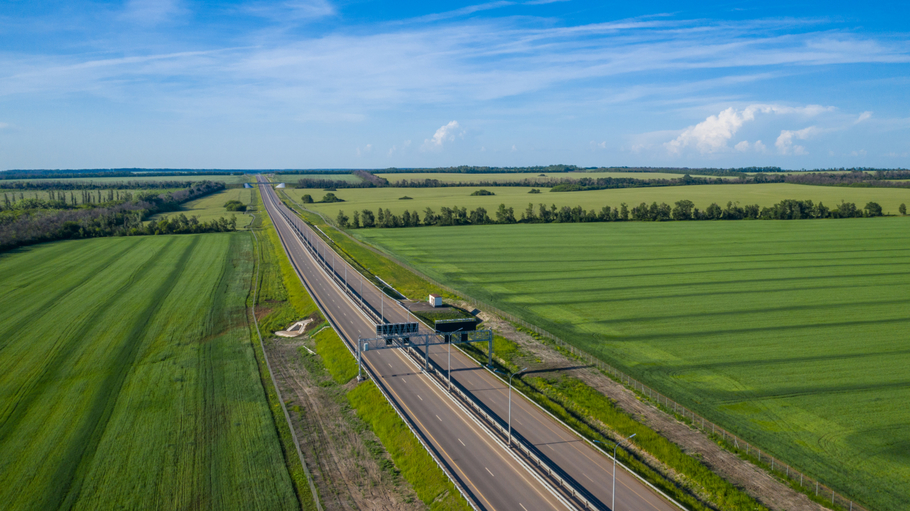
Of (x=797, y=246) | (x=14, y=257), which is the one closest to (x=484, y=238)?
(x=797, y=246)

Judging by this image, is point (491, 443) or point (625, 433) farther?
point (625, 433)

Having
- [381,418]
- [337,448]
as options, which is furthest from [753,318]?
[337,448]

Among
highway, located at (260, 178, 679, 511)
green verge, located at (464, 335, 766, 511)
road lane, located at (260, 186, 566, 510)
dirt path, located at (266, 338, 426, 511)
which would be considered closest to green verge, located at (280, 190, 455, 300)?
road lane, located at (260, 186, 566, 510)

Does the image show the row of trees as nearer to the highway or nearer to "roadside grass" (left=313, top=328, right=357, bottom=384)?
"roadside grass" (left=313, top=328, right=357, bottom=384)

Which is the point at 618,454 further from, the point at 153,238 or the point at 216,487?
the point at 153,238

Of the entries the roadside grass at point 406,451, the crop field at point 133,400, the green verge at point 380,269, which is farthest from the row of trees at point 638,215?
the roadside grass at point 406,451

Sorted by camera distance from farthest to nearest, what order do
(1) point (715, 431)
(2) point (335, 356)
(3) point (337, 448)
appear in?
(2) point (335, 356) → (3) point (337, 448) → (1) point (715, 431)

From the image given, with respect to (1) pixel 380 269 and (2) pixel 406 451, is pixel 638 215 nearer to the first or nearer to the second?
(1) pixel 380 269

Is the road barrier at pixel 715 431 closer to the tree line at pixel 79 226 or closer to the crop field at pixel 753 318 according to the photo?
the crop field at pixel 753 318
